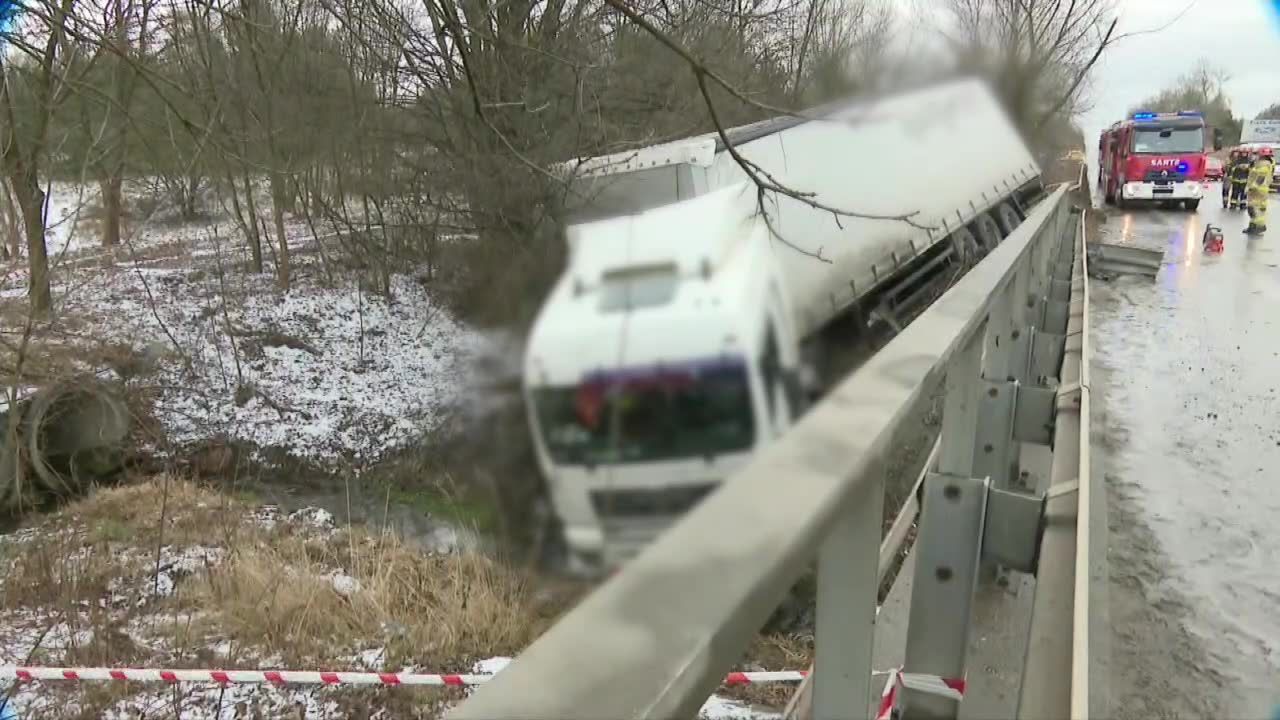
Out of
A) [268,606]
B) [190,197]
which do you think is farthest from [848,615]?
[190,197]

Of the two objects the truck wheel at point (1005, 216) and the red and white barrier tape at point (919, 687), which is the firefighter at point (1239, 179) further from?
the red and white barrier tape at point (919, 687)

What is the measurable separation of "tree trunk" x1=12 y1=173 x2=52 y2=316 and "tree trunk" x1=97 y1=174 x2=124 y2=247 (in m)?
0.37

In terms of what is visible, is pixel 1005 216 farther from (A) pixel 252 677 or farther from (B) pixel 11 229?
(B) pixel 11 229

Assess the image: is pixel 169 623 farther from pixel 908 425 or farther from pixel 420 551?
pixel 908 425

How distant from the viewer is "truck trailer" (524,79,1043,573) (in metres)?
1.48

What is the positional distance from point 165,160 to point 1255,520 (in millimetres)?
5173

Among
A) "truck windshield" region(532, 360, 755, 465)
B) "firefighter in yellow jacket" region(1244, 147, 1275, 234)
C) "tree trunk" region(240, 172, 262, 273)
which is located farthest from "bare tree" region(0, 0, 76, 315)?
"firefighter in yellow jacket" region(1244, 147, 1275, 234)

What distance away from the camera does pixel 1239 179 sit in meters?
15.1

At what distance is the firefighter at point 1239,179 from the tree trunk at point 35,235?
56.4 ft

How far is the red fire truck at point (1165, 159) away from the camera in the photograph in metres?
16.1

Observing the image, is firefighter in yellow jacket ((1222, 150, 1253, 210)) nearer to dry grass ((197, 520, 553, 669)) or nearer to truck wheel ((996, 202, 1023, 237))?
truck wheel ((996, 202, 1023, 237))

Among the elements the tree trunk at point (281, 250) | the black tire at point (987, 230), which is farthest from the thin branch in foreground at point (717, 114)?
the tree trunk at point (281, 250)

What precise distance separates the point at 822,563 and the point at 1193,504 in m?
2.84

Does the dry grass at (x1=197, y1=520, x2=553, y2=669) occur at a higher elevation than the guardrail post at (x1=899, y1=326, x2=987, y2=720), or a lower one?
lower
